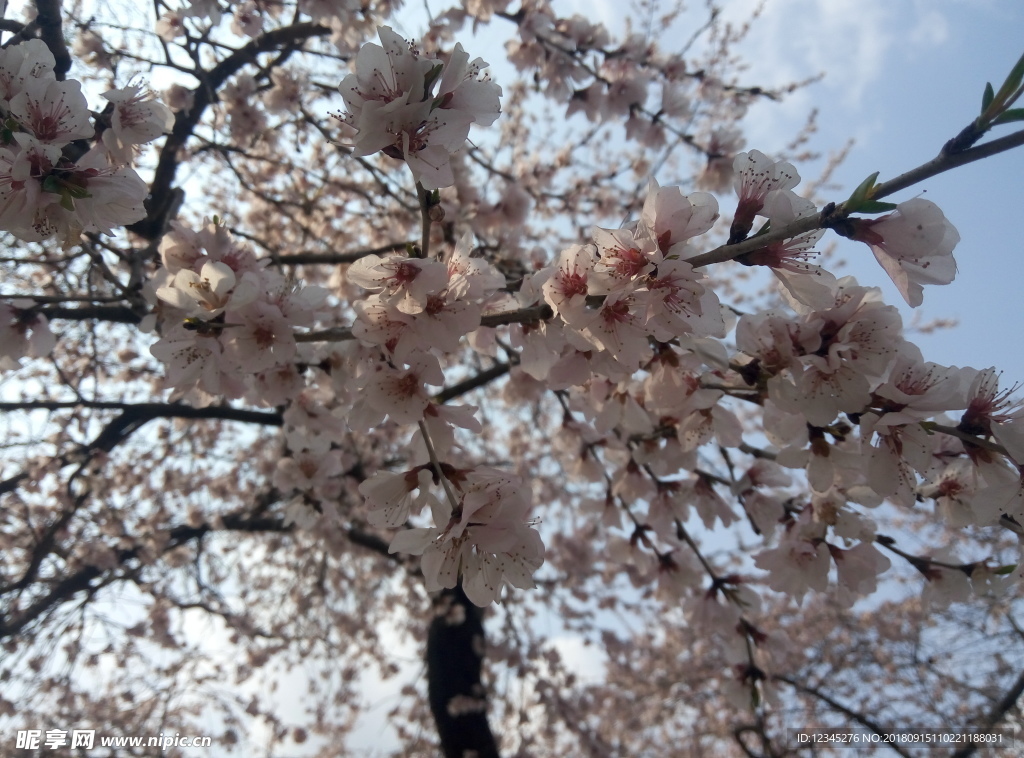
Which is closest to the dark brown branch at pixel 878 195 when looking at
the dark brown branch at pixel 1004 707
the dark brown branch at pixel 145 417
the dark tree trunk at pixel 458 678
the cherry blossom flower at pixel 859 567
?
the cherry blossom flower at pixel 859 567

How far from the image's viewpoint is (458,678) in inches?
207

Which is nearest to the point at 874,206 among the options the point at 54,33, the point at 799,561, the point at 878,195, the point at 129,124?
the point at 878,195

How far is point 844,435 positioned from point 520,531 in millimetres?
1017

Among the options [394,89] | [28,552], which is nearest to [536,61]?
[394,89]

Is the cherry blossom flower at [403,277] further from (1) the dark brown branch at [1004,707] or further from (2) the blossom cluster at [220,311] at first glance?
(1) the dark brown branch at [1004,707]

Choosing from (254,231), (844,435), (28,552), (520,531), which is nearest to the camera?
(520,531)

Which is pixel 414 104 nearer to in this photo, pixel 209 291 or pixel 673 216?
pixel 673 216

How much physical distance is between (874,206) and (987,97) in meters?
0.23

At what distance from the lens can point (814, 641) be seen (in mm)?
7891

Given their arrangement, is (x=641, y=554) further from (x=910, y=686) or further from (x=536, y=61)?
(x=910, y=686)

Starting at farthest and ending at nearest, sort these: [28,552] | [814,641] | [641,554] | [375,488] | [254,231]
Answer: [814,641]
[254,231]
[28,552]
[641,554]
[375,488]

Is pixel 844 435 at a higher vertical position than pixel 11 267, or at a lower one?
lower

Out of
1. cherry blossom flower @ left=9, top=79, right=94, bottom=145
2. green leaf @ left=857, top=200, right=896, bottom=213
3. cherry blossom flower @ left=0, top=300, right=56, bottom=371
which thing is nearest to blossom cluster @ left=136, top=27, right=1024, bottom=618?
green leaf @ left=857, top=200, right=896, bottom=213

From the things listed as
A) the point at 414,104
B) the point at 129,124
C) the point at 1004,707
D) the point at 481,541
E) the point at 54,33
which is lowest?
the point at 1004,707
